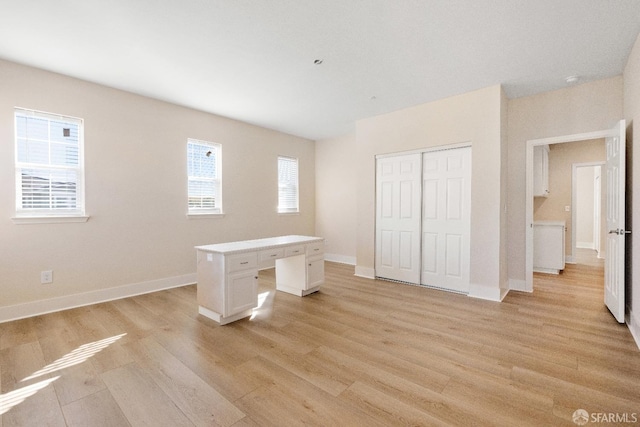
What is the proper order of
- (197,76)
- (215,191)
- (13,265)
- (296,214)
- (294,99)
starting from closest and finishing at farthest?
(13,265) < (197,76) < (294,99) < (215,191) < (296,214)

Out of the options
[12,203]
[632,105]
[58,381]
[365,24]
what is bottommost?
[58,381]

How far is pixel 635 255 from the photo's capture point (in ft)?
8.66

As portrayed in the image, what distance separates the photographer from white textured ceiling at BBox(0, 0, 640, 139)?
7.37 ft

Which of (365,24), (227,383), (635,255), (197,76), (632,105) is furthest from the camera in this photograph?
(197,76)

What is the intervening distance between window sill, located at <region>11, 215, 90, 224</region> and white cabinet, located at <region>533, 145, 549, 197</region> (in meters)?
7.24

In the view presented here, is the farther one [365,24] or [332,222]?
[332,222]

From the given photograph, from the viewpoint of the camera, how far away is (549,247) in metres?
5.16

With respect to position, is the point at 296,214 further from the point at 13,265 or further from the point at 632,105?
the point at 632,105

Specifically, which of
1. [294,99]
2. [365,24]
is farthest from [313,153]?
[365,24]

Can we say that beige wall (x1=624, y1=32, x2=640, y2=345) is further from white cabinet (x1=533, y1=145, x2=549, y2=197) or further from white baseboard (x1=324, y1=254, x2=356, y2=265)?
white baseboard (x1=324, y1=254, x2=356, y2=265)

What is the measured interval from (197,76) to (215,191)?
79.7 inches

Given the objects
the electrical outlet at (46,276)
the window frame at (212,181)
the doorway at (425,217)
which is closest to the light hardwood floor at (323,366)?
the electrical outlet at (46,276)

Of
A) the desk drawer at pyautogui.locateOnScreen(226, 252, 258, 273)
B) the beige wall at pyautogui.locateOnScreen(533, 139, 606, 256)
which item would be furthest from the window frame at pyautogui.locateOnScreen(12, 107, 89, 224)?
the beige wall at pyautogui.locateOnScreen(533, 139, 606, 256)

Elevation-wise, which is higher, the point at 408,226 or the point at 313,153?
the point at 313,153
